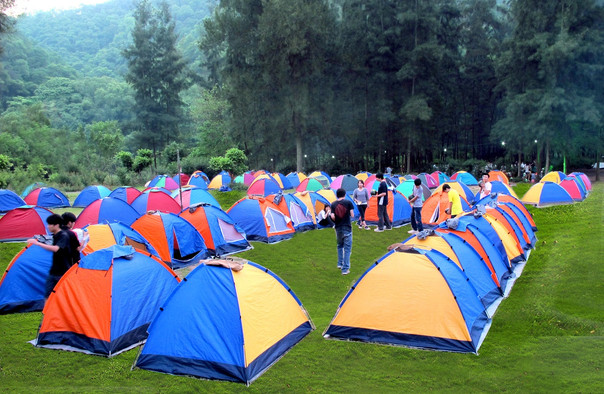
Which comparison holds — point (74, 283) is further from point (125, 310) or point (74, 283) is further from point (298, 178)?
point (298, 178)

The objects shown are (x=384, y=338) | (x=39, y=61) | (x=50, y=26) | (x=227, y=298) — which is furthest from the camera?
(x=50, y=26)

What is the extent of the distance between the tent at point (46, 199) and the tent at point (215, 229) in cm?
991

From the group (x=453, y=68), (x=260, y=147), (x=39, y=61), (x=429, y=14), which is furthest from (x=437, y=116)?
(x=39, y=61)

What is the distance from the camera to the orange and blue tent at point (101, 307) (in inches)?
224

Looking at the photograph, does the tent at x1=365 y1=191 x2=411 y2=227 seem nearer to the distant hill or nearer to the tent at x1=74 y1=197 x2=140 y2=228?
the tent at x1=74 y1=197 x2=140 y2=228

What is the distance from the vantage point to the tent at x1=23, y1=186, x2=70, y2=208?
1800 centimetres

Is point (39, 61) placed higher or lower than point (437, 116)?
higher

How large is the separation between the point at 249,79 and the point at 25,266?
87.2 feet

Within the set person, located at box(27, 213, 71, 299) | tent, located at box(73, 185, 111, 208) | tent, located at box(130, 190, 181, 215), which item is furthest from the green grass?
tent, located at box(73, 185, 111, 208)

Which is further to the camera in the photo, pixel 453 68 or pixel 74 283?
pixel 453 68

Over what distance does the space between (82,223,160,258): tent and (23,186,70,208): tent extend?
37.4 feet

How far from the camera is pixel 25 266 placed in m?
7.16

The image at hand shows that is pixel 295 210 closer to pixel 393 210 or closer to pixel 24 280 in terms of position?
pixel 393 210

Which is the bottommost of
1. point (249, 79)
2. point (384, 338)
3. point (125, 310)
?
point (384, 338)
